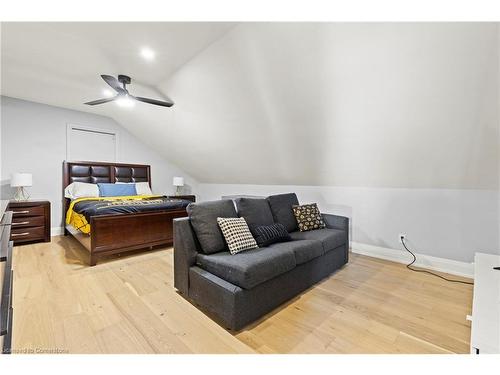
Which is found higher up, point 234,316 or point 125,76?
point 125,76

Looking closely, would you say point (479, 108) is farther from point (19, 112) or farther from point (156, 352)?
point (19, 112)

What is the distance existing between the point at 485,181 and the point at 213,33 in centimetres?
324

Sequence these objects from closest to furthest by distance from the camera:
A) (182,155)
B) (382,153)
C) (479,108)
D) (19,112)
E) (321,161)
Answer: (479,108)
(382,153)
(321,161)
(19,112)
(182,155)

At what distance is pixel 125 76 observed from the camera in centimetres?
301

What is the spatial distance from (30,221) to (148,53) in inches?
134

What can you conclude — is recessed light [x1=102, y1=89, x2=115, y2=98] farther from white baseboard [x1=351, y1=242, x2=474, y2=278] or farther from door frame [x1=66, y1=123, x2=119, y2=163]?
white baseboard [x1=351, y1=242, x2=474, y2=278]

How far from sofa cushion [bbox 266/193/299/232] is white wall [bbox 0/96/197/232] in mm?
4249

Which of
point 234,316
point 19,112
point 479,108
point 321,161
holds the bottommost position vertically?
point 234,316

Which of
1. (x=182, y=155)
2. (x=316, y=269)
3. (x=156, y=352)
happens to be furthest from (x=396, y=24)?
(x=182, y=155)

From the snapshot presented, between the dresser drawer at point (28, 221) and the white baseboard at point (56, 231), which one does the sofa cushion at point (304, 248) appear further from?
the white baseboard at point (56, 231)

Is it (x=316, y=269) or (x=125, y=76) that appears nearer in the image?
(x=316, y=269)

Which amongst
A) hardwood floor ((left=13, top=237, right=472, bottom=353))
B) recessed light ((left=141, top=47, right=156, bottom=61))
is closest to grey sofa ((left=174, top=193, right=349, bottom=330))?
hardwood floor ((left=13, top=237, right=472, bottom=353))

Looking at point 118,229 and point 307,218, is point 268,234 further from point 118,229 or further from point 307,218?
point 118,229

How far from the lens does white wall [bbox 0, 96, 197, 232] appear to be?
3.96 m
